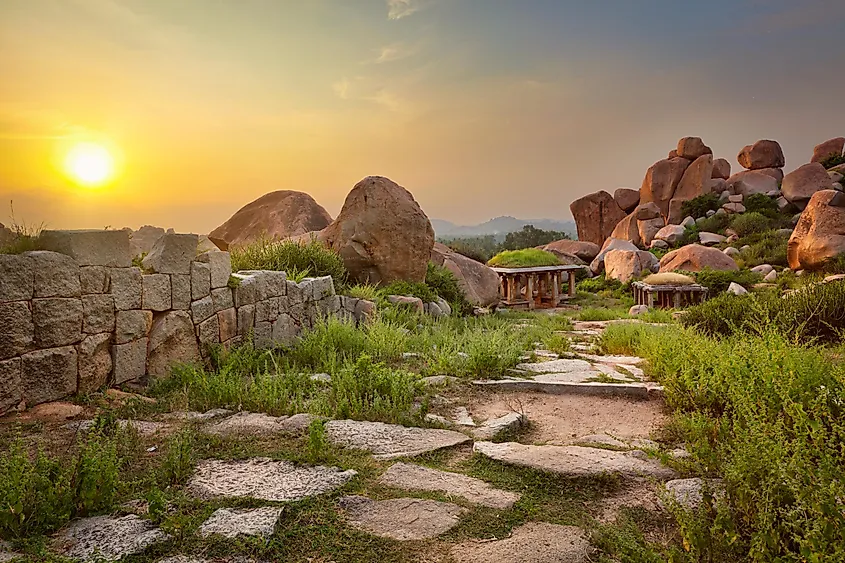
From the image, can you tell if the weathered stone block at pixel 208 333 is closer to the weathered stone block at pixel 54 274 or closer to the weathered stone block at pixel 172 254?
the weathered stone block at pixel 172 254

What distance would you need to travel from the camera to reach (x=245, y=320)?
22.9 feet

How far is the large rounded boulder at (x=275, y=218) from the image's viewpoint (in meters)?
14.8

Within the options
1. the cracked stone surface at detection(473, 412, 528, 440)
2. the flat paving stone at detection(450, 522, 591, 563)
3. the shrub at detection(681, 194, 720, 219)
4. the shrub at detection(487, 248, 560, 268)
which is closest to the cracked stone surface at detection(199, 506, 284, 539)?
the flat paving stone at detection(450, 522, 591, 563)

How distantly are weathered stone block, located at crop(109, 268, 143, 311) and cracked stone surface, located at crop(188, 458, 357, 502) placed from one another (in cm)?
232

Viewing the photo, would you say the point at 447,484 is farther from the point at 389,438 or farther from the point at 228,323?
the point at 228,323

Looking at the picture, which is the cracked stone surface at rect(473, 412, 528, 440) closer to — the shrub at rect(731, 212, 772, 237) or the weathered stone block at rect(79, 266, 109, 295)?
the weathered stone block at rect(79, 266, 109, 295)

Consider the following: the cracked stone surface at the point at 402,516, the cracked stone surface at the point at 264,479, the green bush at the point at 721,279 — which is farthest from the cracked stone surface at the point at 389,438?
the green bush at the point at 721,279

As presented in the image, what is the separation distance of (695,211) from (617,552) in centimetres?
3348

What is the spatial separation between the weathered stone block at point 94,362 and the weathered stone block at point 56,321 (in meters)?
0.12

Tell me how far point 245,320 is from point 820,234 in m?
19.0

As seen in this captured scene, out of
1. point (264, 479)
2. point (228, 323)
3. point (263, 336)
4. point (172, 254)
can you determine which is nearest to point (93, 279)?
point (172, 254)

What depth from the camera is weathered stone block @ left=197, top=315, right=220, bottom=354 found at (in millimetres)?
6195

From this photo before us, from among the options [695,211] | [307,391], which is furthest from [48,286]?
[695,211]

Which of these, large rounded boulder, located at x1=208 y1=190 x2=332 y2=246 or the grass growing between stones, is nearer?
the grass growing between stones
